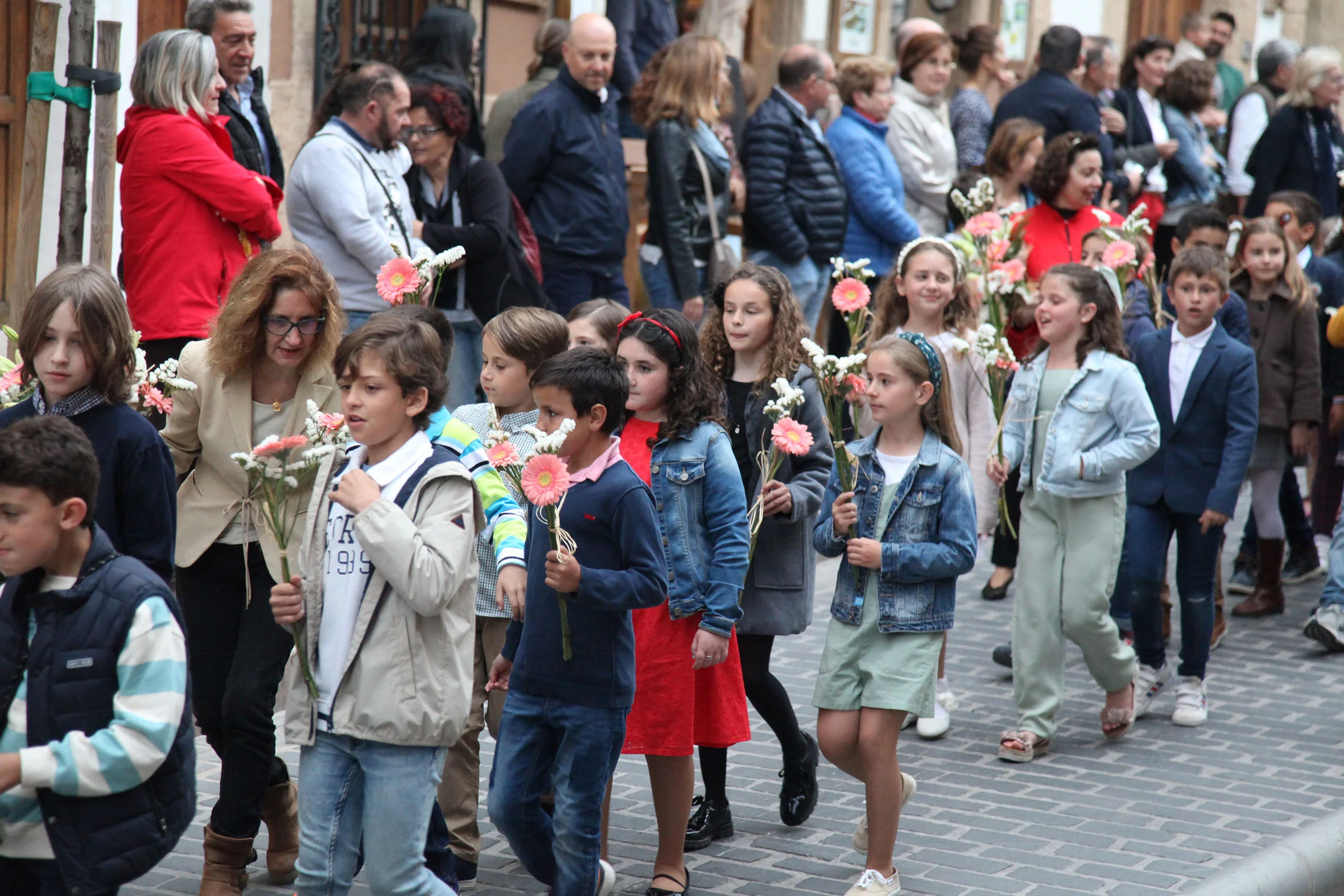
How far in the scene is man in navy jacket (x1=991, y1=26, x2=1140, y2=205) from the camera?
36.1ft

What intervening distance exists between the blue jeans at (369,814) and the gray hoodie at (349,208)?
3.55m

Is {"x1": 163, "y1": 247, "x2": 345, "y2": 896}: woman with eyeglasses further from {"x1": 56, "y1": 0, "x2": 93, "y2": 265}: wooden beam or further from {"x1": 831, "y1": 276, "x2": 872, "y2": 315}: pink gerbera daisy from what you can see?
{"x1": 56, "y1": 0, "x2": 93, "y2": 265}: wooden beam

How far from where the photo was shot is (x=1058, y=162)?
340 inches

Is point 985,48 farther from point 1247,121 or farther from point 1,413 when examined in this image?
point 1,413

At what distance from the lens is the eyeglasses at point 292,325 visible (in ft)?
15.2

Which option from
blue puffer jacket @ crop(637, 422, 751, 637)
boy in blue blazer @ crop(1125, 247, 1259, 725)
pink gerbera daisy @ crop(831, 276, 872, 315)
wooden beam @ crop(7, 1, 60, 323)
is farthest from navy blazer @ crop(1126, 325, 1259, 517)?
wooden beam @ crop(7, 1, 60, 323)

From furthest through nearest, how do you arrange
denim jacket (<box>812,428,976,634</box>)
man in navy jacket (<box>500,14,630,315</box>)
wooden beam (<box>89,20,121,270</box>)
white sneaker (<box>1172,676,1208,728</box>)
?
man in navy jacket (<box>500,14,630,315</box>)
white sneaker (<box>1172,676,1208,728</box>)
wooden beam (<box>89,20,121,270</box>)
denim jacket (<box>812,428,976,634</box>)

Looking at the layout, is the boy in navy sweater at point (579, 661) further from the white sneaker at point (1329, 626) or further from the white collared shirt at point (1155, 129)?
the white collared shirt at point (1155, 129)

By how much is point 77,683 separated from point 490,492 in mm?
1545

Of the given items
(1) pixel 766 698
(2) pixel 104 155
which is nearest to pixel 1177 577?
(1) pixel 766 698

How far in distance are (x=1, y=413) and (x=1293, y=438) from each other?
256 inches

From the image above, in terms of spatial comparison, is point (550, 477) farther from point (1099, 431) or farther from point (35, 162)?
point (35, 162)

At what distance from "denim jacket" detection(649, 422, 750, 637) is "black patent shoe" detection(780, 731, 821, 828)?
2.91 feet

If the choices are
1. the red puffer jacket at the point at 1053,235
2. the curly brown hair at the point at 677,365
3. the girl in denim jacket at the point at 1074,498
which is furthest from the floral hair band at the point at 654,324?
the red puffer jacket at the point at 1053,235
